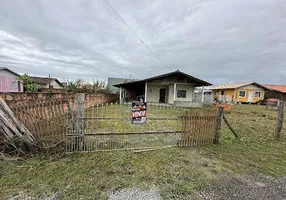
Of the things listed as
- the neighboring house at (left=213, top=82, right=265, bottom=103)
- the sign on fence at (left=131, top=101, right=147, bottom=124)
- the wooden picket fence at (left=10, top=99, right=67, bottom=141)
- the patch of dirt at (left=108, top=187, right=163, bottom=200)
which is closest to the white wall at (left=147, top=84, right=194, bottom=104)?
the neighboring house at (left=213, top=82, right=265, bottom=103)

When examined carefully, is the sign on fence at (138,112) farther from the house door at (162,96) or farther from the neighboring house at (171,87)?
the house door at (162,96)

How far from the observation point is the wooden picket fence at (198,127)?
4039 mm

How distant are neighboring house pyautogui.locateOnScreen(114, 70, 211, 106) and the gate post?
1318 centimetres

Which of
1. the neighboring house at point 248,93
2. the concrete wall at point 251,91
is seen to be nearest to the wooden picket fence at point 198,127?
the neighboring house at point 248,93

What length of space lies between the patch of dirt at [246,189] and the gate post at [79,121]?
109 inches

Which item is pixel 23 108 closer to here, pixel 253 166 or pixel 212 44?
pixel 253 166

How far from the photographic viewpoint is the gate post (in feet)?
10.9

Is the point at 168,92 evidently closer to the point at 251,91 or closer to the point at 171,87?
the point at 171,87

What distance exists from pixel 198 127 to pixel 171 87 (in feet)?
49.5

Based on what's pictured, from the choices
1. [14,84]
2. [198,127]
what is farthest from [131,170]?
[14,84]

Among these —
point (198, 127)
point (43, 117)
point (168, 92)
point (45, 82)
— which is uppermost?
point (45, 82)

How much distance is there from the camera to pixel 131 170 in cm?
281

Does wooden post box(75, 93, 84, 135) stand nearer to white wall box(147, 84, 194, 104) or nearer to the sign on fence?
the sign on fence

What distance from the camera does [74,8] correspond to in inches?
240
